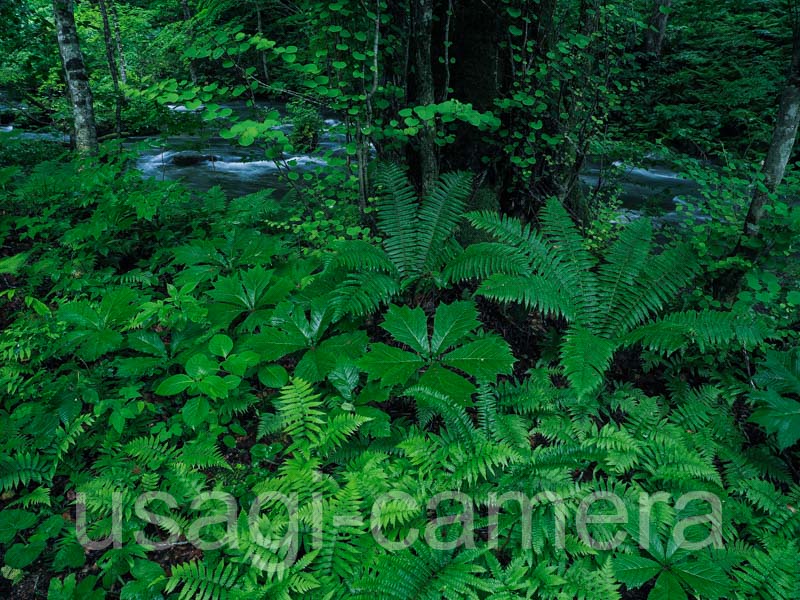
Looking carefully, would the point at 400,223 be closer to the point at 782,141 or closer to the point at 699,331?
the point at 699,331

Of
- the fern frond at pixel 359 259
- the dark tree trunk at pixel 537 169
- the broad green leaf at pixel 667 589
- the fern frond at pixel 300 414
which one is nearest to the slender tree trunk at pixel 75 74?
the fern frond at pixel 359 259

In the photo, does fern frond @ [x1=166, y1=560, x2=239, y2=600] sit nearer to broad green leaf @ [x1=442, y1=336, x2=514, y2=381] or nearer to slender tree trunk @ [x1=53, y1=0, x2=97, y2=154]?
broad green leaf @ [x1=442, y1=336, x2=514, y2=381]

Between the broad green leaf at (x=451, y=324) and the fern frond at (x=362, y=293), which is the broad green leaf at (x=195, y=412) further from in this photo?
the broad green leaf at (x=451, y=324)

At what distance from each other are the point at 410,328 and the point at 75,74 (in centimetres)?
498

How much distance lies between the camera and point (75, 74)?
15.6 feet

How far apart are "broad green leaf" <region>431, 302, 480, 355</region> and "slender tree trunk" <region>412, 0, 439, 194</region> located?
1430 millimetres

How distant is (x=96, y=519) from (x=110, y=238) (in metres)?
2.71

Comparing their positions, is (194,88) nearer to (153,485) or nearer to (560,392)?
(153,485)

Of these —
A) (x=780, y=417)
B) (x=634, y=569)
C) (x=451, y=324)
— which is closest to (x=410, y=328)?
(x=451, y=324)

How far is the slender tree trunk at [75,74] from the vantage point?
4652mm

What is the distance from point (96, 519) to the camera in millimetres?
2078

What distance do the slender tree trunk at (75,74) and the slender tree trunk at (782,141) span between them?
6.43 m

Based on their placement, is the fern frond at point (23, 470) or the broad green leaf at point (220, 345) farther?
the broad green leaf at point (220, 345)

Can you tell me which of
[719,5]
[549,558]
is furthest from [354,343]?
[719,5]
